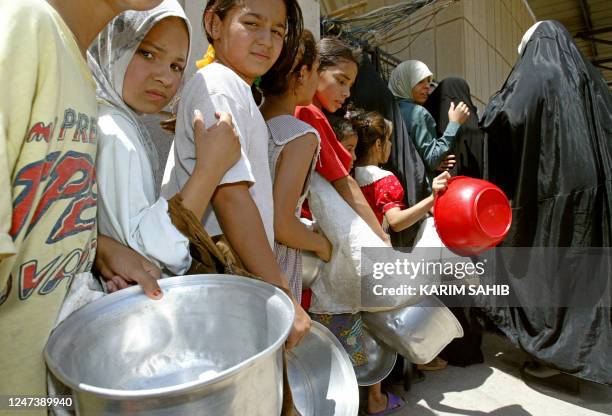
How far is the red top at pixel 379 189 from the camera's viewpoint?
84.5 inches

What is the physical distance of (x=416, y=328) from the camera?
1814 millimetres

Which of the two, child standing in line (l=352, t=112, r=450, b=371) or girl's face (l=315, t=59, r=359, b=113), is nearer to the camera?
girl's face (l=315, t=59, r=359, b=113)

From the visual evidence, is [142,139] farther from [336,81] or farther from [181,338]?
[336,81]

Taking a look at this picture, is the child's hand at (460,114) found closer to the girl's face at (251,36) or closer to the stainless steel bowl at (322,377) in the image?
the girl's face at (251,36)

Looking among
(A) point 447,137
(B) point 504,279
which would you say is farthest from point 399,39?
(B) point 504,279

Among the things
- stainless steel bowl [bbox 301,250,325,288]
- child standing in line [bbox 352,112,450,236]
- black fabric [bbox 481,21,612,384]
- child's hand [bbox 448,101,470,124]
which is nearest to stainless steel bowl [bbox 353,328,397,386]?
stainless steel bowl [bbox 301,250,325,288]

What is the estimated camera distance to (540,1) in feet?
28.2

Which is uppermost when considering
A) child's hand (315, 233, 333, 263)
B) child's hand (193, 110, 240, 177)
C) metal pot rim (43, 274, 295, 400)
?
child's hand (193, 110, 240, 177)

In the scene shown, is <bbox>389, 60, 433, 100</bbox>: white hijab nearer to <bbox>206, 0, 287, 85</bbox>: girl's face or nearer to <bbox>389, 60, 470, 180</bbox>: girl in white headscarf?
<bbox>389, 60, 470, 180</bbox>: girl in white headscarf

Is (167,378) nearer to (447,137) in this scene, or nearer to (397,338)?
(397,338)

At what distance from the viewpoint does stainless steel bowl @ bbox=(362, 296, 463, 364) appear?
1.81 m

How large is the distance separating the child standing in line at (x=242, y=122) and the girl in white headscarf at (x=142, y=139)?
0.21 ft

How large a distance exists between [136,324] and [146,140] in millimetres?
459

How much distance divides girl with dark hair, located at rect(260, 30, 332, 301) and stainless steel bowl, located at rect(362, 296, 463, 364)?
1.40 ft
